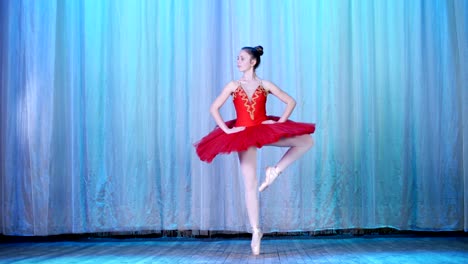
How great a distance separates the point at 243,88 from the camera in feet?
12.0

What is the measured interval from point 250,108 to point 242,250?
0.97m

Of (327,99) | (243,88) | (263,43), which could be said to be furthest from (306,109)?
(243,88)

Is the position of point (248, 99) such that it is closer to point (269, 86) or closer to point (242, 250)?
point (269, 86)

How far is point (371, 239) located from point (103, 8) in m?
2.81

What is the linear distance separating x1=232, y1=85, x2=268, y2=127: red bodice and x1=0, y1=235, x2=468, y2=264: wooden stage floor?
788mm

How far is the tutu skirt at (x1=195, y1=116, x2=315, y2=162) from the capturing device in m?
3.35

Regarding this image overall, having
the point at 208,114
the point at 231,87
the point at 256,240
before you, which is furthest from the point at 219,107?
the point at 208,114

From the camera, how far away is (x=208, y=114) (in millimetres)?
4836

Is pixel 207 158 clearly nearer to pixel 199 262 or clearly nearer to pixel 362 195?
→ pixel 199 262

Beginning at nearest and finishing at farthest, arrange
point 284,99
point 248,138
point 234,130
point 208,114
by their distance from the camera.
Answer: point 248,138 → point 234,130 → point 284,99 → point 208,114

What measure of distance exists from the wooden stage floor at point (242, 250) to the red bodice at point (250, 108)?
0.79 metres

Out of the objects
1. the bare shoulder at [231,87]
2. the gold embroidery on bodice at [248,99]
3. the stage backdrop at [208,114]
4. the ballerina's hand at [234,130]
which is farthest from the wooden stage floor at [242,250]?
the bare shoulder at [231,87]

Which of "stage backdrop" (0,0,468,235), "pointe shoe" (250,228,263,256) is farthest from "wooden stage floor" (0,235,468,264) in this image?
"stage backdrop" (0,0,468,235)

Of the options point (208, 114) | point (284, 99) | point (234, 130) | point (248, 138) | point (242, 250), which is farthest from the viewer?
point (208, 114)
